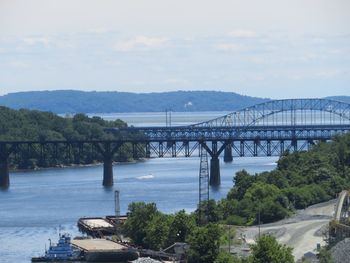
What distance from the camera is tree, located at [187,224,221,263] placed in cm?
6519

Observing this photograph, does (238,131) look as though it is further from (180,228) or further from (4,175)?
(180,228)

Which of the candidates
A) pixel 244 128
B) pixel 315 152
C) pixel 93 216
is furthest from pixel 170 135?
pixel 93 216

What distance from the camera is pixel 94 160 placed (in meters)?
174

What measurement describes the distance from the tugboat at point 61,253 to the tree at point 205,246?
11052mm

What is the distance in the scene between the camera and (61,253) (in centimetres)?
7519

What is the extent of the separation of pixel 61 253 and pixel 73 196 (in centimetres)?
4040

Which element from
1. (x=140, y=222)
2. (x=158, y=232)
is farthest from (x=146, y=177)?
(x=158, y=232)

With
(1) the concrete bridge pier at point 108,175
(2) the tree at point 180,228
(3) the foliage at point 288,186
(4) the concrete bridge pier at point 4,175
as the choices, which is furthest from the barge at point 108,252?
(4) the concrete bridge pier at point 4,175

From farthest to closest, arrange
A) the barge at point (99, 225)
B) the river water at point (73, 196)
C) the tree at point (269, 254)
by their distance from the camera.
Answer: the barge at point (99, 225) → the river water at point (73, 196) → the tree at point (269, 254)

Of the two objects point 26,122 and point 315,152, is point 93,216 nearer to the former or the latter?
point 315,152

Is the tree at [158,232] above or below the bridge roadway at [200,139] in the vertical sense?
below

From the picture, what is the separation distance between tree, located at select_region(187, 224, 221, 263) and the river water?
37.3ft

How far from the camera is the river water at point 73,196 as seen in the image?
85.7 metres

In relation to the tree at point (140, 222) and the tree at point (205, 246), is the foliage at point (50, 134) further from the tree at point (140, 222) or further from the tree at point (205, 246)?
the tree at point (205, 246)
